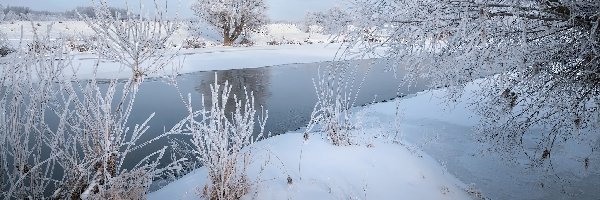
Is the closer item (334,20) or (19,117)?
(19,117)

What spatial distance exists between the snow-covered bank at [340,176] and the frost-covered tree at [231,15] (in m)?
26.1

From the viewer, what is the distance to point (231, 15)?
3014 centimetres

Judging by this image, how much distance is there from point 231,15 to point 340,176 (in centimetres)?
2702

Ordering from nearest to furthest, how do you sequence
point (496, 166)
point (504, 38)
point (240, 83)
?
point (504, 38), point (496, 166), point (240, 83)

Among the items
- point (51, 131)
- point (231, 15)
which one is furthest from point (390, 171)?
point (231, 15)

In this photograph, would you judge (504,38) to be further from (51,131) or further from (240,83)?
(240,83)

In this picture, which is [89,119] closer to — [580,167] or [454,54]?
[454,54]

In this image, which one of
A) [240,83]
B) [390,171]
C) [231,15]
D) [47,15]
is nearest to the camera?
[390,171]

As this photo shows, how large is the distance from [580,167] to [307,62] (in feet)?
52.6

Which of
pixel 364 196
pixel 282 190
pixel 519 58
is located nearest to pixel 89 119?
pixel 282 190

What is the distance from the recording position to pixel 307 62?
21.0 m

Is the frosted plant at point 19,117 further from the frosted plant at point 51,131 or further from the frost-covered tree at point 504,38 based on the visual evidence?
the frost-covered tree at point 504,38

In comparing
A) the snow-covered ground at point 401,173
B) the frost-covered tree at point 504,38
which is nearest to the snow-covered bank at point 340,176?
the snow-covered ground at point 401,173

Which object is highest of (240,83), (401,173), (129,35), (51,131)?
(129,35)
